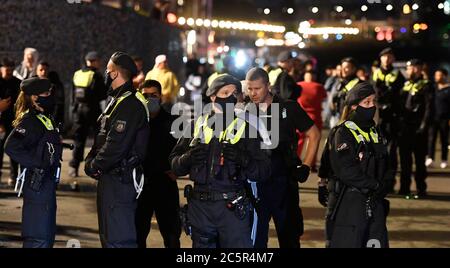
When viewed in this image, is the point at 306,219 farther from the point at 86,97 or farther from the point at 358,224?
the point at 86,97

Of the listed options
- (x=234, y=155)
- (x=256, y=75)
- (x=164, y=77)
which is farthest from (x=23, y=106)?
(x=164, y=77)

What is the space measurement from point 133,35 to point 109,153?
722 inches

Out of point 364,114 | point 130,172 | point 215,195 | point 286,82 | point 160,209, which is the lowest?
point 160,209

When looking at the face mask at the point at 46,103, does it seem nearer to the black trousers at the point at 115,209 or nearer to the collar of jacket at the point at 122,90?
the collar of jacket at the point at 122,90

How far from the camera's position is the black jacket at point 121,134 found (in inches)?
277

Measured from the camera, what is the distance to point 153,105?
827cm

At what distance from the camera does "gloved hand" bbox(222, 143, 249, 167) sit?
649 cm

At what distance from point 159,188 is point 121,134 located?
1.31 meters

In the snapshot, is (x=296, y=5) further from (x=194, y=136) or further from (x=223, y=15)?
(x=194, y=136)

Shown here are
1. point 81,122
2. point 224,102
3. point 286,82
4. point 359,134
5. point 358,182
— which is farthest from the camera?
point 81,122

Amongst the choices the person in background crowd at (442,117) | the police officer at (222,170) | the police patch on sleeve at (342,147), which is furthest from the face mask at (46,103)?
the person in background crowd at (442,117)

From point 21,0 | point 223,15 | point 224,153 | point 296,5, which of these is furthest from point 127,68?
point 296,5

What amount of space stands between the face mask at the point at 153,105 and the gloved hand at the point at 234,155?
1.84 metres

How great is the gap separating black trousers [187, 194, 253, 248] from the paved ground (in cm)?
267
